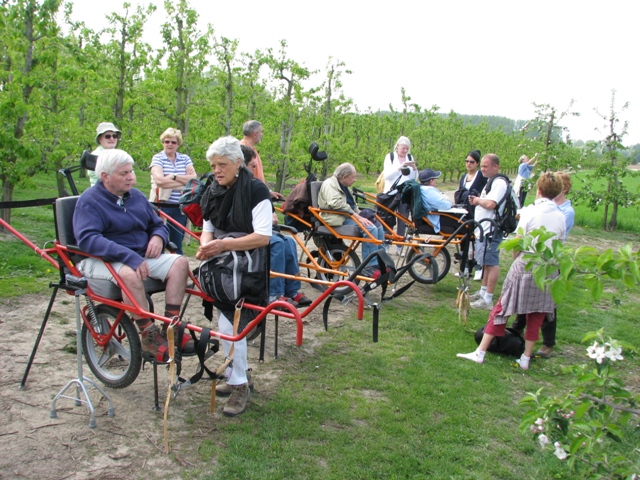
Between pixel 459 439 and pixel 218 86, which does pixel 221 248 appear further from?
pixel 218 86

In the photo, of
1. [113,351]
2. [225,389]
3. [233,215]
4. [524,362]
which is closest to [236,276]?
[233,215]

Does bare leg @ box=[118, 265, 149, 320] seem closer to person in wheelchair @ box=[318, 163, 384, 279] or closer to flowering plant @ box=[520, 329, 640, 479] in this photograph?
flowering plant @ box=[520, 329, 640, 479]

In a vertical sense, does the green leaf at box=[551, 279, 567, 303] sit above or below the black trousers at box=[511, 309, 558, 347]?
above

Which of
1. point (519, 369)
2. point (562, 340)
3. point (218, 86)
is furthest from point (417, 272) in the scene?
point (218, 86)

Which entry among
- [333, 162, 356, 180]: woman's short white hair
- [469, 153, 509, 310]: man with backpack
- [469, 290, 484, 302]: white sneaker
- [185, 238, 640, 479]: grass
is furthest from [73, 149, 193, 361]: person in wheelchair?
[469, 290, 484, 302]: white sneaker

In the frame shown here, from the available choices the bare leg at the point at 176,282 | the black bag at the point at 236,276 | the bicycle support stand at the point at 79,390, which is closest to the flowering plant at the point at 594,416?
the black bag at the point at 236,276

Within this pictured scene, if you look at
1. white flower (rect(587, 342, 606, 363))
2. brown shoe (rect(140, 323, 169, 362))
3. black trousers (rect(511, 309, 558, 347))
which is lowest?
black trousers (rect(511, 309, 558, 347))

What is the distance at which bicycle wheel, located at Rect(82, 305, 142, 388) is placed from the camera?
392cm

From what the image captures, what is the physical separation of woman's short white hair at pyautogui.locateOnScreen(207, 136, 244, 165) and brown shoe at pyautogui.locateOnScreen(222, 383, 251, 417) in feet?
5.26

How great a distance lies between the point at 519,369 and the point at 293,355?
2100mm

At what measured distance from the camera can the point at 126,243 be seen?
401 cm

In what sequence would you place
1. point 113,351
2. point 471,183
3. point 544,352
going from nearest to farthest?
point 113,351 → point 544,352 → point 471,183

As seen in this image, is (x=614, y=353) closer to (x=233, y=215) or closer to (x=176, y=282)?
(x=233, y=215)

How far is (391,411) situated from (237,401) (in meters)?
1.14
